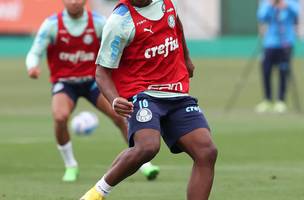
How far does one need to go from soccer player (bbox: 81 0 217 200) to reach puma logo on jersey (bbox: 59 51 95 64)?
3.50 meters

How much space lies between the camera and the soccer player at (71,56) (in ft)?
41.4

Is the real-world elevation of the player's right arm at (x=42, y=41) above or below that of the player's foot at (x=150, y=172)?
above

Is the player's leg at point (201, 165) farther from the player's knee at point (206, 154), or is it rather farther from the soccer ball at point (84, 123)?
the soccer ball at point (84, 123)

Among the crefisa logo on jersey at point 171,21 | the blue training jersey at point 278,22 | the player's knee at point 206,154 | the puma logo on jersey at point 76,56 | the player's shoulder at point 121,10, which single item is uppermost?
the player's shoulder at point 121,10

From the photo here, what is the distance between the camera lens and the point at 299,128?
61.7ft

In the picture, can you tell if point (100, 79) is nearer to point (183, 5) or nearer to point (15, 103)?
point (15, 103)

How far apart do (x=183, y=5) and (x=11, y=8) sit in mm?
6650

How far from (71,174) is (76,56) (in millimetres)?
1357

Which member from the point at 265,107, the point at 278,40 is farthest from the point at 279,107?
the point at 278,40

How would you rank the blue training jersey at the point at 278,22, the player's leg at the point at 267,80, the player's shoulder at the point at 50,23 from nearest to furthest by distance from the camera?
1. the player's shoulder at the point at 50,23
2. the player's leg at the point at 267,80
3. the blue training jersey at the point at 278,22

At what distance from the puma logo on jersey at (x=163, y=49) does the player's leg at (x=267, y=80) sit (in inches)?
532

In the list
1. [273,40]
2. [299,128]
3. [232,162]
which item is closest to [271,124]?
[299,128]

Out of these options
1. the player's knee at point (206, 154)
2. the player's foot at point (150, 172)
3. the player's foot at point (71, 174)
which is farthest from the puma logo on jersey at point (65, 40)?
the player's knee at point (206, 154)

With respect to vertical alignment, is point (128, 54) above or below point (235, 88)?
above
